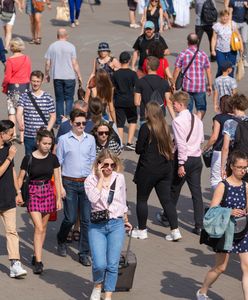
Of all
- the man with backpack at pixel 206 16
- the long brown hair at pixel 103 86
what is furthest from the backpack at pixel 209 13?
the long brown hair at pixel 103 86

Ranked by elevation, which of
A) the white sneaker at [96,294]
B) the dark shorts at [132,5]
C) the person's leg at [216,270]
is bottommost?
the white sneaker at [96,294]

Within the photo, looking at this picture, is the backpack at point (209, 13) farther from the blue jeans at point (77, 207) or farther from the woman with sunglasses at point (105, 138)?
the blue jeans at point (77, 207)

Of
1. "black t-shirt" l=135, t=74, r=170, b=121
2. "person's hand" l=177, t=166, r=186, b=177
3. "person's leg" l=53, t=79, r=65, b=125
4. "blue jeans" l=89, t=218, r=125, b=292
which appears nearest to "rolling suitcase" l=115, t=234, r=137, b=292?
"blue jeans" l=89, t=218, r=125, b=292

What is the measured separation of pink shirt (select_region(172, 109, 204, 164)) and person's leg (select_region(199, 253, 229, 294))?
2.45 m

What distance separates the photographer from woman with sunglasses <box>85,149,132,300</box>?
10047 millimetres

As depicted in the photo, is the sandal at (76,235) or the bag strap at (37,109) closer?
the sandal at (76,235)

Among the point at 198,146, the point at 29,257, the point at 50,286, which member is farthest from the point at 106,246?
the point at 198,146

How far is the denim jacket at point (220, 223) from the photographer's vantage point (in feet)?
32.1

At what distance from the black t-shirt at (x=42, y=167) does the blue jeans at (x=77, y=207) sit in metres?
0.35

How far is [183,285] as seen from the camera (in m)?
10.9

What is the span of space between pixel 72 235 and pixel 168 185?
1.28m

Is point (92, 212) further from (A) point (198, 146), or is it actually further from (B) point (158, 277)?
(A) point (198, 146)

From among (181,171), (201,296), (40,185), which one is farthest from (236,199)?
(181,171)

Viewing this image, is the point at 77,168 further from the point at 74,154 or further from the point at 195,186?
the point at 195,186
